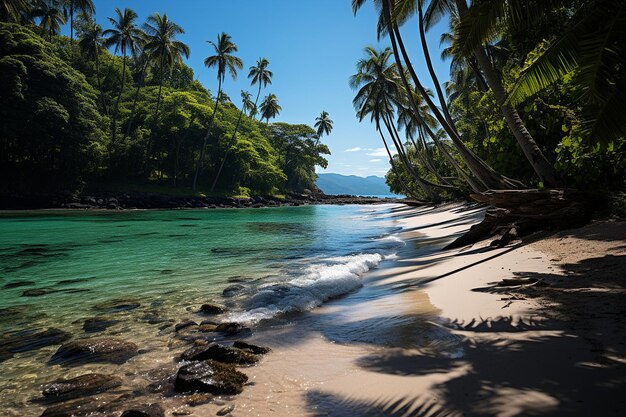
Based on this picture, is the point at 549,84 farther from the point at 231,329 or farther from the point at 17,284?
the point at 17,284

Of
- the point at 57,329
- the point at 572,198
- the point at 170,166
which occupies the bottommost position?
the point at 57,329

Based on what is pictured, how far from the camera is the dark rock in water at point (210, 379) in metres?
3.06

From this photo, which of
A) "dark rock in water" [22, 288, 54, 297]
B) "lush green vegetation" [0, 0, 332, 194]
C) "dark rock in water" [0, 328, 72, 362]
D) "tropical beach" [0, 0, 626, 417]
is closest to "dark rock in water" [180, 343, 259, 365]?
"tropical beach" [0, 0, 626, 417]

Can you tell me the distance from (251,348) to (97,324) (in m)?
2.86

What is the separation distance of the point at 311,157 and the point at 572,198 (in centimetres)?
7369

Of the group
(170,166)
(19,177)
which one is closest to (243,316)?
(19,177)

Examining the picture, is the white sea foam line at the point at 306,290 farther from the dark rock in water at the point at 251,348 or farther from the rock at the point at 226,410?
the rock at the point at 226,410

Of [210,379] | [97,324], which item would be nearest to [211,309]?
[97,324]

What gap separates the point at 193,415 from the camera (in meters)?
2.75

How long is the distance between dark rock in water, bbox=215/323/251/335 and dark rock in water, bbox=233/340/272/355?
2.12 ft

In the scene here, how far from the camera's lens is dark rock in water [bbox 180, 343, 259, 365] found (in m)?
3.64

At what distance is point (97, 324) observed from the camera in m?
5.22

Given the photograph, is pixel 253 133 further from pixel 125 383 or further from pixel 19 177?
pixel 125 383

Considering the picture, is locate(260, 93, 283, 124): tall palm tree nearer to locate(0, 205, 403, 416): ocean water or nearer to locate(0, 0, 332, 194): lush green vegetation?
locate(0, 0, 332, 194): lush green vegetation
